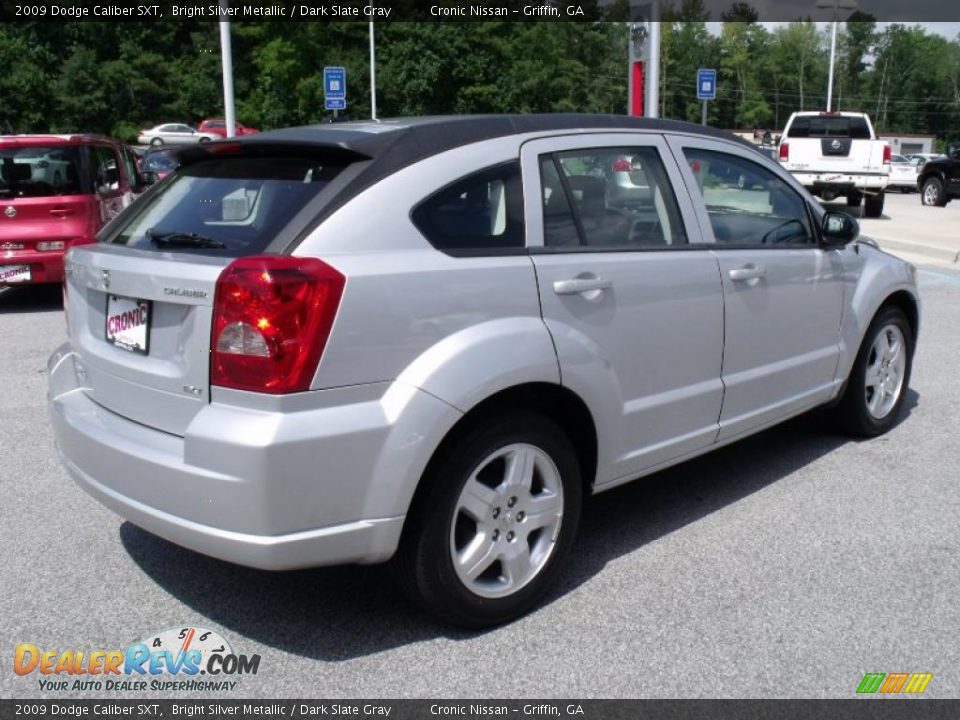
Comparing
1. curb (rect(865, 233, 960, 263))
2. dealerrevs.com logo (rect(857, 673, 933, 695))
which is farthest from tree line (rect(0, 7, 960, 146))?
dealerrevs.com logo (rect(857, 673, 933, 695))

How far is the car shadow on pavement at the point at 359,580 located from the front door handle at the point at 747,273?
109 cm

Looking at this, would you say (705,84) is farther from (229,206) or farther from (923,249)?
(229,206)

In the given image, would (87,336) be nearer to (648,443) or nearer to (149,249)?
(149,249)

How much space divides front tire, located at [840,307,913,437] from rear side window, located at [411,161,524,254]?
2745 millimetres

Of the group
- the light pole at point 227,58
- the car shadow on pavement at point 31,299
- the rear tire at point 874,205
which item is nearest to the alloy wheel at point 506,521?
the car shadow on pavement at point 31,299

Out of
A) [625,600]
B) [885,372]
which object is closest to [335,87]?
[885,372]

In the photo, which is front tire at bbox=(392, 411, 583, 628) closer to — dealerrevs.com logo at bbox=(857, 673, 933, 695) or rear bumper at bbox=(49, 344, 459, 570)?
rear bumper at bbox=(49, 344, 459, 570)

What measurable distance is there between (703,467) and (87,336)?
3.16m

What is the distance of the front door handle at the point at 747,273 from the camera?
14.0ft

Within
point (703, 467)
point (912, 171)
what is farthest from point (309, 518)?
point (912, 171)

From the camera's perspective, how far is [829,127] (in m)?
21.7

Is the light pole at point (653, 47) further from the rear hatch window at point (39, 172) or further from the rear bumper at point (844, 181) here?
the rear hatch window at point (39, 172)

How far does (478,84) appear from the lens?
64.1 metres
